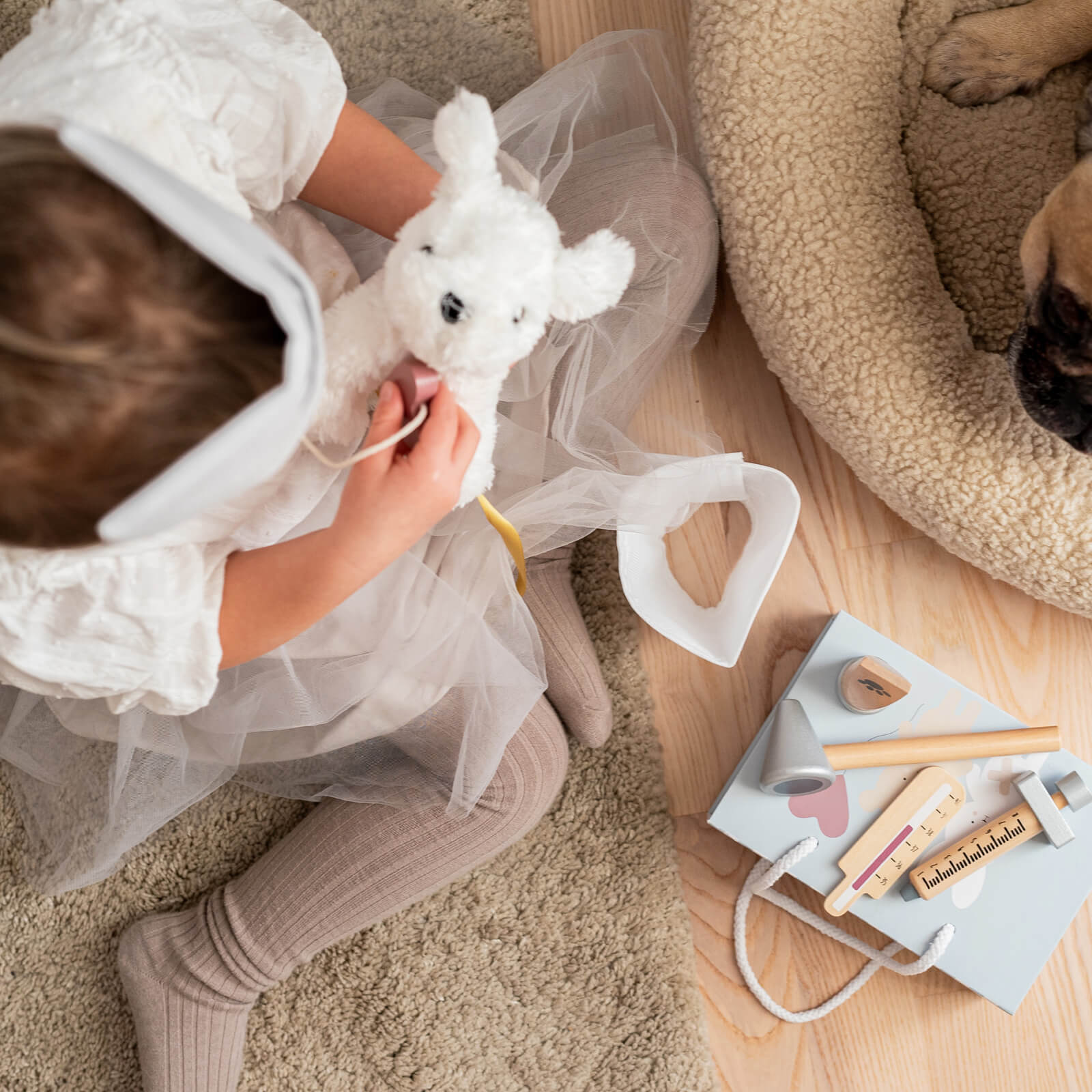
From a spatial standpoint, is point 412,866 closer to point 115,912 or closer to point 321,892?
point 321,892

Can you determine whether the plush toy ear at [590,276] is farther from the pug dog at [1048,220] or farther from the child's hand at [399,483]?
the pug dog at [1048,220]

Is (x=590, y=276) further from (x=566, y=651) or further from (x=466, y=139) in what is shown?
(x=566, y=651)

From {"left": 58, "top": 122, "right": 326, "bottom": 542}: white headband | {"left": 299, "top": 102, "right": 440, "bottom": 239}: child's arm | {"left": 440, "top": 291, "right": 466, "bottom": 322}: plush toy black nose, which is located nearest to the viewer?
{"left": 58, "top": 122, "right": 326, "bottom": 542}: white headband

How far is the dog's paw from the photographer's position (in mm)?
766

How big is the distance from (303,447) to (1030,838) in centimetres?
71

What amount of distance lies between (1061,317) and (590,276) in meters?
0.40

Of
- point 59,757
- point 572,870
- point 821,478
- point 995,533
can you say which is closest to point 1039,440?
point 995,533

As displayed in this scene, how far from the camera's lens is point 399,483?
49 centimetres

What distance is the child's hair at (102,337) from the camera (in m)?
0.35

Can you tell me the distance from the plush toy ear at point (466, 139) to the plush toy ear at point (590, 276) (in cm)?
6

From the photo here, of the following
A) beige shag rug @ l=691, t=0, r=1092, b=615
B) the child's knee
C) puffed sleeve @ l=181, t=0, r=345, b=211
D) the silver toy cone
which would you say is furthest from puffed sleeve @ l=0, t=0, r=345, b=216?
the silver toy cone

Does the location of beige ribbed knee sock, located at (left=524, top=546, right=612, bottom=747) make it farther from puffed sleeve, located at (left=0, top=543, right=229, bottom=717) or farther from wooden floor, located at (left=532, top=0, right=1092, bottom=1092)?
puffed sleeve, located at (left=0, top=543, right=229, bottom=717)

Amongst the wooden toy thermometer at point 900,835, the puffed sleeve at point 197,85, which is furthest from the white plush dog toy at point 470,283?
the wooden toy thermometer at point 900,835

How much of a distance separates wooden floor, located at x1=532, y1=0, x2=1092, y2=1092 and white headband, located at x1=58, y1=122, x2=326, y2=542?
0.58 m
